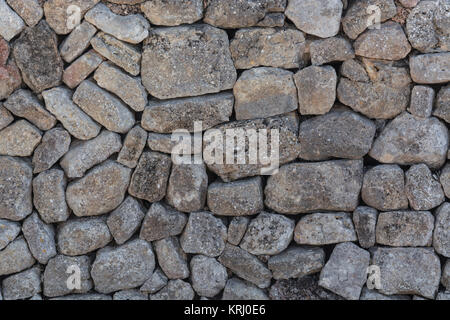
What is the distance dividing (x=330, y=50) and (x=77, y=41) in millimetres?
1367

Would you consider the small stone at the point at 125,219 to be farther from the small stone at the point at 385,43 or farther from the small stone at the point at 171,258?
the small stone at the point at 385,43

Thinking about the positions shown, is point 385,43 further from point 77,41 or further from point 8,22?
point 8,22

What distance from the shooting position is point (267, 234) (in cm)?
290

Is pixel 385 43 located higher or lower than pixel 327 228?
higher

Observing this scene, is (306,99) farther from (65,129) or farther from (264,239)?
(65,129)

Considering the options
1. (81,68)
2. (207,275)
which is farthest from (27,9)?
(207,275)

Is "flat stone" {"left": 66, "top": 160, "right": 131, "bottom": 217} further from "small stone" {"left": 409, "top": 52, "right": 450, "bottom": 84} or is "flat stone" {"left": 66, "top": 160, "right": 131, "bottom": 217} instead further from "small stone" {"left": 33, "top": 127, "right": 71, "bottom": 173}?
"small stone" {"left": 409, "top": 52, "right": 450, "bottom": 84}

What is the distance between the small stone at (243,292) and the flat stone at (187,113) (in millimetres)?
932

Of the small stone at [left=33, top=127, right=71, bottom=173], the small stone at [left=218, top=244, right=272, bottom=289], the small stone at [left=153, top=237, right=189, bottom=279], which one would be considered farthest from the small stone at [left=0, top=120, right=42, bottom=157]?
the small stone at [left=218, top=244, right=272, bottom=289]

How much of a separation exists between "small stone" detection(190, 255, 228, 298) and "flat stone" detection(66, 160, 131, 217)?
594 mm

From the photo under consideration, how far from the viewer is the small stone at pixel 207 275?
2.98 m

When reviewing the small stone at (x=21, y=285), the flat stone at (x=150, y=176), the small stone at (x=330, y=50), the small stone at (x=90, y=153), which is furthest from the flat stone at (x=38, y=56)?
the small stone at (x=330, y=50)

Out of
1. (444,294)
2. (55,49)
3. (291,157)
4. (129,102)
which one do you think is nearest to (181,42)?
(129,102)

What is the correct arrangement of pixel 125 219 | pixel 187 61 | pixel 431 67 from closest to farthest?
pixel 431 67 → pixel 187 61 → pixel 125 219
